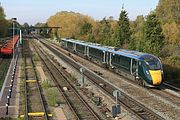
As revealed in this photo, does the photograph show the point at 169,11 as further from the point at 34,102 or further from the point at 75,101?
the point at 34,102

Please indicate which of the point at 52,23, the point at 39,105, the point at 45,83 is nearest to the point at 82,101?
the point at 39,105

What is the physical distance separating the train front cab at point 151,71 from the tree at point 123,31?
3539 cm

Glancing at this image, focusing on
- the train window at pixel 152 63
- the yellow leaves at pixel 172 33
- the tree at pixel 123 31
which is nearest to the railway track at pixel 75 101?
the train window at pixel 152 63

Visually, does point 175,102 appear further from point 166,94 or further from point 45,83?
point 45,83

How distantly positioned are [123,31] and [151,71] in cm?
4102

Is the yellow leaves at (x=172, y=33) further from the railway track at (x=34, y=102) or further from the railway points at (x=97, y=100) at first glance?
the railway track at (x=34, y=102)

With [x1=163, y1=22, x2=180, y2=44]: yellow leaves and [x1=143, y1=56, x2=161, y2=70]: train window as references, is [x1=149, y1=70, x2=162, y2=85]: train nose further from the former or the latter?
[x1=163, y1=22, x2=180, y2=44]: yellow leaves

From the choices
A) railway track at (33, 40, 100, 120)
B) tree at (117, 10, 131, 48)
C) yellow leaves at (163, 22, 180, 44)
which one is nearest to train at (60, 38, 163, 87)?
railway track at (33, 40, 100, 120)

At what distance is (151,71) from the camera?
26.1 meters

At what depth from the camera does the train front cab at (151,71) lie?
1019 inches

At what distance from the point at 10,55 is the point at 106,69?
20771 millimetres

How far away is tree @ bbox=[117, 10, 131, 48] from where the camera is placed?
212 ft

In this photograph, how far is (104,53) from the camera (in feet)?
137

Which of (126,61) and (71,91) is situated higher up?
(126,61)
